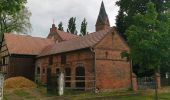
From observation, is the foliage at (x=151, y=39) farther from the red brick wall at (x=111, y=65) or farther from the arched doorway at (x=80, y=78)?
the arched doorway at (x=80, y=78)

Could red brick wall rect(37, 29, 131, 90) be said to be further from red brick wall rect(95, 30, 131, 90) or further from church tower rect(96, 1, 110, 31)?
church tower rect(96, 1, 110, 31)

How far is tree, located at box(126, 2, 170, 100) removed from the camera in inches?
815

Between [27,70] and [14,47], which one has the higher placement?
[14,47]

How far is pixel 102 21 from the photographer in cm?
4141

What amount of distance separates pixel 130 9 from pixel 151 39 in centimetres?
2276

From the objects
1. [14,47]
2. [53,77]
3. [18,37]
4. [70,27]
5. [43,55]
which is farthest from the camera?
[70,27]

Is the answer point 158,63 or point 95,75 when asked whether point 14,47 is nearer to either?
point 95,75

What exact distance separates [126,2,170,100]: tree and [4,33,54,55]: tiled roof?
22.8 m

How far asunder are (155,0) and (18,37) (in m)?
22.0

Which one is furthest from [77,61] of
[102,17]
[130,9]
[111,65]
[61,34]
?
[61,34]

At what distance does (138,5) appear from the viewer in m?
42.4

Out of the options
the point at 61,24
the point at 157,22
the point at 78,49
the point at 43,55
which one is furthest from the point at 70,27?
the point at 157,22

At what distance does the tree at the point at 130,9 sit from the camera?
4022 centimetres

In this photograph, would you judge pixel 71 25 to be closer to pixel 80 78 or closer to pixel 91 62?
pixel 80 78
